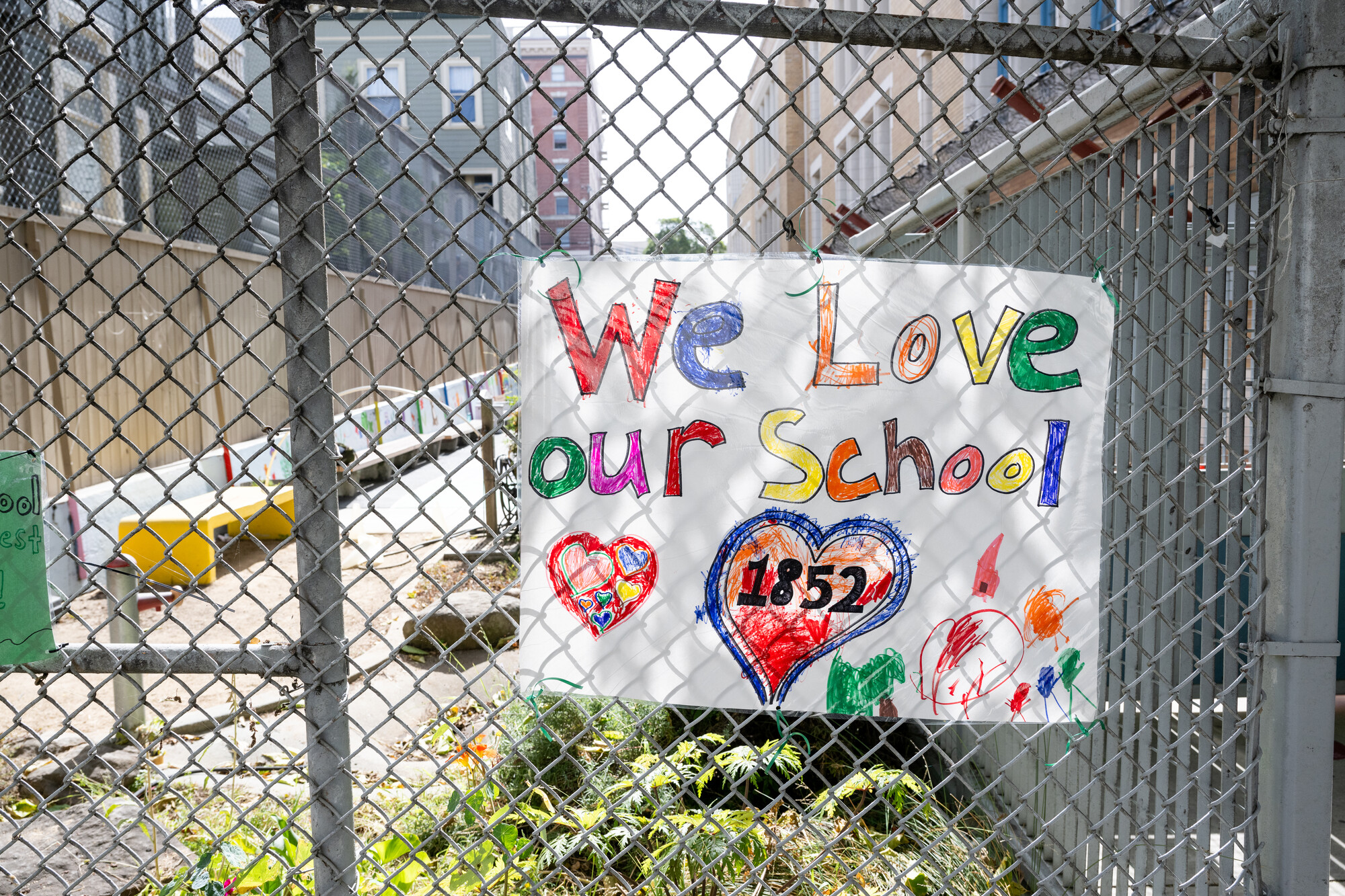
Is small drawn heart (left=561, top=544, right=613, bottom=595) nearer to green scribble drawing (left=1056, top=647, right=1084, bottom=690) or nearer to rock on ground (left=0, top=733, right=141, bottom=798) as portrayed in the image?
green scribble drawing (left=1056, top=647, right=1084, bottom=690)

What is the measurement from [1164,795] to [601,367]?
1.74m

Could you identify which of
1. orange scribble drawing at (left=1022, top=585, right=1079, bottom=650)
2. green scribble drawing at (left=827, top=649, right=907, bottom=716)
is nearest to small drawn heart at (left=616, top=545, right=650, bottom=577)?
green scribble drawing at (left=827, top=649, right=907, bottom=716)

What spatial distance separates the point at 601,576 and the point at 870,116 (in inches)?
570

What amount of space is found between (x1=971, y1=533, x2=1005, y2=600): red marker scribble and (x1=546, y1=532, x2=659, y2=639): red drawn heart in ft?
2.11

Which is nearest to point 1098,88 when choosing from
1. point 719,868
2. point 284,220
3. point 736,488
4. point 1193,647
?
point 736,488

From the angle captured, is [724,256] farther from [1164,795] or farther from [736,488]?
[1164,795]

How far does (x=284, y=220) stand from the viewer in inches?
62.9

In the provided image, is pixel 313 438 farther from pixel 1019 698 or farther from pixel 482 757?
pixel 482 757

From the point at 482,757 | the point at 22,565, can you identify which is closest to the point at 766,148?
the point at 482,757

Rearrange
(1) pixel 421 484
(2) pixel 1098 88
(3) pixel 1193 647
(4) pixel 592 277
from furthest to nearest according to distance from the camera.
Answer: (1) pixel 421 484
(3) pixel 1193 647
(2) pixel 1098 88
(4) pixel 592 277

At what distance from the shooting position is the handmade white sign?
5.55 feet

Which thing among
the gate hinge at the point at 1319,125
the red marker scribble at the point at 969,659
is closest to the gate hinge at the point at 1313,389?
the gate hinge at the point at 1319,125

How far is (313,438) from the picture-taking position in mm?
1622

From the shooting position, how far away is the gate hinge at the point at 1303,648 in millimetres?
1780
